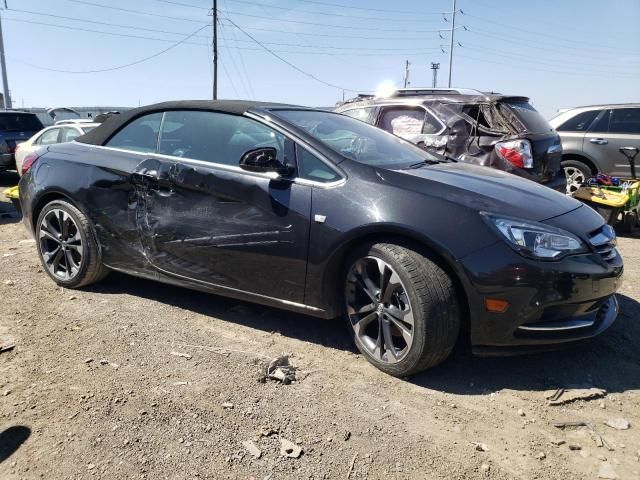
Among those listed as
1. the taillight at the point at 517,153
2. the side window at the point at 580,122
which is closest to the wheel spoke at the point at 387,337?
the taillight at the point at 517,153

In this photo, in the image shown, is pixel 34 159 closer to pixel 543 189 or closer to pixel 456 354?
pixel 456 354

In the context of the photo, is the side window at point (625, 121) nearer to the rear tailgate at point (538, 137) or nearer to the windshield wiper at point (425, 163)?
the rear tailgate at point (538, 137)

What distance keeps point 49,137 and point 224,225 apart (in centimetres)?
741

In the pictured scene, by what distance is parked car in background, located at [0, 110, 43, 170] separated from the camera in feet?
37.9

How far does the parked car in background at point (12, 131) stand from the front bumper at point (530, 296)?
11643 mm

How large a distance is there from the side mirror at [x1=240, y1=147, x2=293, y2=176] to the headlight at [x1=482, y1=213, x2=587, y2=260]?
1247 millimetres

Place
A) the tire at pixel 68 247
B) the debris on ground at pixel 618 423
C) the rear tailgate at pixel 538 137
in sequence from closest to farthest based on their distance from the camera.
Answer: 1. the debris on ground at pixel 618 423
2. the tire at pixel 68 247
3. the rear tailgate at pixel 538 137

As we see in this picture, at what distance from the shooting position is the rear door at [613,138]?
8344mm

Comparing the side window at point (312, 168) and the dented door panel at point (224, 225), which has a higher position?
the side window at point (312, 168)

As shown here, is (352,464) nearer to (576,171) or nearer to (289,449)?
(289,449)

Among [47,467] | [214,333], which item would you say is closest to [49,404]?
[47,467]

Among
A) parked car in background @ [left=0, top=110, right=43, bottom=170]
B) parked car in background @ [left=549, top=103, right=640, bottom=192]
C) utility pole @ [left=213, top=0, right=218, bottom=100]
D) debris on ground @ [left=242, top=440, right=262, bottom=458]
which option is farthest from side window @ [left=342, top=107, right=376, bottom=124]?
utility pole @ [left=213, top=0, right=218, bottom=100]

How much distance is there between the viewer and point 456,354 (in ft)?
11.2

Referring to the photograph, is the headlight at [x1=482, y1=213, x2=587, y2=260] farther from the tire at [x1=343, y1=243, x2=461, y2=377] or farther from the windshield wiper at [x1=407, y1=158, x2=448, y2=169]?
the windshield wiper at [x1=407, y1=158, x2=448, y2=169]
